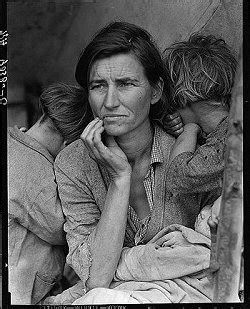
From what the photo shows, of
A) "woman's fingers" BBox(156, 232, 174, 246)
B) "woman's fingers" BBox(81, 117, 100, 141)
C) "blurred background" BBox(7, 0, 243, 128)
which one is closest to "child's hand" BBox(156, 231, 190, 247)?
"woman's fingers" BBox(156, 232, 174, 246)

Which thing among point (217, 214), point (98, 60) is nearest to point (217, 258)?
point (217, 214)

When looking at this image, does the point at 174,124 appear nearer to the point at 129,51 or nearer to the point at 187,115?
the point at 187,115

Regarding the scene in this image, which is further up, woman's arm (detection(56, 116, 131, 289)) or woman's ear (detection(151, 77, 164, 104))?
woman's ear (detection(151, 77, 164, 104))

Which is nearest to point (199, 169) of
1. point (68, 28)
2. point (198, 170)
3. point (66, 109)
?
point (198, 170)

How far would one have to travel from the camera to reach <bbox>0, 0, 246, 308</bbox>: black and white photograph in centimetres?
364

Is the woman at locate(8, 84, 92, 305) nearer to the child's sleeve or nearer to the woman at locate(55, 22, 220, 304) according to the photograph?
the woman at locate(55, 22, 220, 304)

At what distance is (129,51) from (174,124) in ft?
1.38

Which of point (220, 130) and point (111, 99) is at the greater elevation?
point (111, 99)

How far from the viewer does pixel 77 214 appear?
3.73m

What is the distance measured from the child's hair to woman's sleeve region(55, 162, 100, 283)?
60cm

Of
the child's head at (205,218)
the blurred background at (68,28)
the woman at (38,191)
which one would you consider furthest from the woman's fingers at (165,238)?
the blurred background at (68,28)

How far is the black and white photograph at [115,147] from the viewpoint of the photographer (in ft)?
11.9

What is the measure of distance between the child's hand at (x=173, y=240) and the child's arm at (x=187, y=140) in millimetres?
355

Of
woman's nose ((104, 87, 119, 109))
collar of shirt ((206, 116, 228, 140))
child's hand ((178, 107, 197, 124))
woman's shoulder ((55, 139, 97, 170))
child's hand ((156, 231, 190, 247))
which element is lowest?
child's hand ((156, 231, 190, 247))
